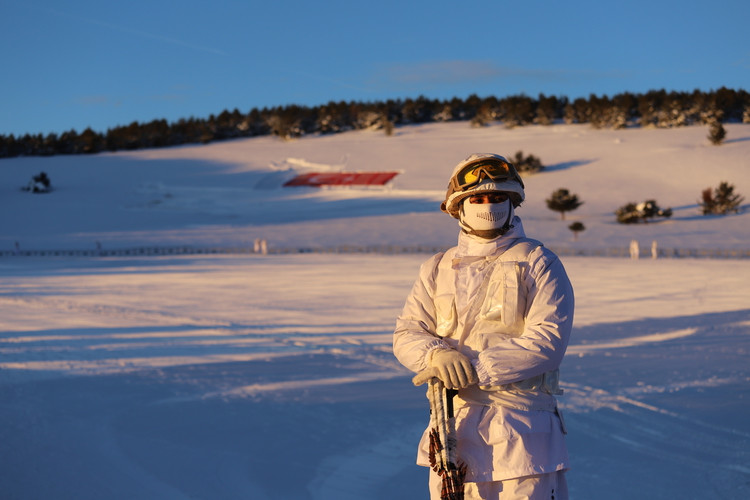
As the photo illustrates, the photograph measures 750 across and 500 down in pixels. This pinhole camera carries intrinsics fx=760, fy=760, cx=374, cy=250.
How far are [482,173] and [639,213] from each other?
4456 cm

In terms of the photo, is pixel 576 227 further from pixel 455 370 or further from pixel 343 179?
pixel 455 370

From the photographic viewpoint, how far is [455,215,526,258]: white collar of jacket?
367 centimetres

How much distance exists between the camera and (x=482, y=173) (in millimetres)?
3729

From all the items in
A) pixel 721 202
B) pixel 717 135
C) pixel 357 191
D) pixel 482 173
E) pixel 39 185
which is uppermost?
pixel 717 135

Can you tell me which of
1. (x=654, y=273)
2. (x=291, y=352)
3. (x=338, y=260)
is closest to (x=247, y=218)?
(x=338, y=260)

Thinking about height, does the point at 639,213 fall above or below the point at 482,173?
below

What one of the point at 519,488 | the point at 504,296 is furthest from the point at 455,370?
the point at 519,488

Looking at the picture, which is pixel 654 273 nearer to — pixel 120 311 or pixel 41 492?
pixel 120 311

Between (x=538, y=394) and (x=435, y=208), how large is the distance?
1990 inches

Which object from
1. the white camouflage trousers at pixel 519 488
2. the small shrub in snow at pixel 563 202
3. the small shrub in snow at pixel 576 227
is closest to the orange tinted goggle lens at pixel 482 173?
the white camouflage trousers at pixel 519 488

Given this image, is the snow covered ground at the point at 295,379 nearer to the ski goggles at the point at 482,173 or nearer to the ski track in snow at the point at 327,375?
the ski track in snow at the point at 327,375

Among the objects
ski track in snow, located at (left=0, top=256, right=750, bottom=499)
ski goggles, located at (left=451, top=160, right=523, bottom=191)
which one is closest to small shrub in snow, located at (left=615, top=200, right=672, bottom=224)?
ski track in snow, located at (left=0, top=256, right=750, bottom=499)

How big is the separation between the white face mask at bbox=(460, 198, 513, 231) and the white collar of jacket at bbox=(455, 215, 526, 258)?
0.06m

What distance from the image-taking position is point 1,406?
854 centimetres
